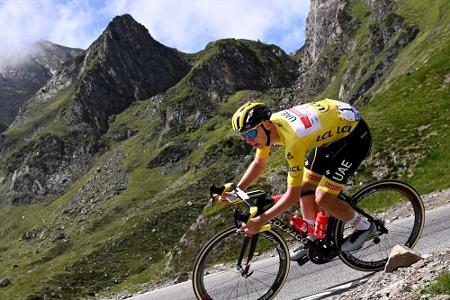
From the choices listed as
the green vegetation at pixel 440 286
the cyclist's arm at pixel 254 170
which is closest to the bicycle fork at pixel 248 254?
the cyclist's arm at pixel 254 170

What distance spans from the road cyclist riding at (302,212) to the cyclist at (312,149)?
0.01 metres

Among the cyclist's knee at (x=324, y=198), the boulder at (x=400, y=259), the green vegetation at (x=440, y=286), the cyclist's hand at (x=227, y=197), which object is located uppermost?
the cyclist's hand at (x=227, y=197)

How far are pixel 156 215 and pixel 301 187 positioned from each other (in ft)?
390

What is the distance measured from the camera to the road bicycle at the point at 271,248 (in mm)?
8406

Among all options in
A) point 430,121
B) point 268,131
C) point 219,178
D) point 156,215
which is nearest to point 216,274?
point 268,131

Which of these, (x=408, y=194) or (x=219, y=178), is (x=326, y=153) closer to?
(x=408, y=194)

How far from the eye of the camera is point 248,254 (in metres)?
8.84

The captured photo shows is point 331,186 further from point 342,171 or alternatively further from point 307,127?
point 307,127

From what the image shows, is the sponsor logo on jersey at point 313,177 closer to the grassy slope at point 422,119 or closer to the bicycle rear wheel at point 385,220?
the bicycle rear wheel at point 385,220

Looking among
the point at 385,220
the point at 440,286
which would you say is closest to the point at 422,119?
the point at 385,220

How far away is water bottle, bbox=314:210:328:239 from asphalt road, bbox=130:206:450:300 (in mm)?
1036

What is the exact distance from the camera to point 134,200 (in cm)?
19862

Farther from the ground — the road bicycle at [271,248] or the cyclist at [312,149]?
the cyclist at [312,149]

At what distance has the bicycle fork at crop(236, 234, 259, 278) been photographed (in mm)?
8625
